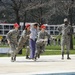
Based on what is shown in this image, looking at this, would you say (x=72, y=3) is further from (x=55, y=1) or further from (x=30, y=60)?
(x=30, y=60)

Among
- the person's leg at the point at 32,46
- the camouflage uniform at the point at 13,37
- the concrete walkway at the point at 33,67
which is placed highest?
the camouflage uniform at the point at 13,37

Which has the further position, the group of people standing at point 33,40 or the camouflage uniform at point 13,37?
the group of people standing at point 33,40

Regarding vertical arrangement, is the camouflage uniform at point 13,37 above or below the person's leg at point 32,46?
above

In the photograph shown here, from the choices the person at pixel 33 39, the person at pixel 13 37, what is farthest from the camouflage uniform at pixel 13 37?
the person at pixel 33 39

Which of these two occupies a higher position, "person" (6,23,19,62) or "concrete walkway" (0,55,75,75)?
"person" (6,23,19,62)

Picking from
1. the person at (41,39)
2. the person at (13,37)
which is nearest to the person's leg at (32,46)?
the person at (41,39)

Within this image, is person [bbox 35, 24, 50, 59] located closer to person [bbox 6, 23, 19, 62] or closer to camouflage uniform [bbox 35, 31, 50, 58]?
camouflage uniform [bbox 35, 31, 50, 58]

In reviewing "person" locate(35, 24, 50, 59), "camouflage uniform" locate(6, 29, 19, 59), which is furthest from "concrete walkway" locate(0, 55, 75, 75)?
"person" locate(35, 24, 50, 59)

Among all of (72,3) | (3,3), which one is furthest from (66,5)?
(3,3)

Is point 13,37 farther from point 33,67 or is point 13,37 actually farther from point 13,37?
point 33,67

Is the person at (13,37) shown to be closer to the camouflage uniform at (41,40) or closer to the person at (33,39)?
the person at (33,39)

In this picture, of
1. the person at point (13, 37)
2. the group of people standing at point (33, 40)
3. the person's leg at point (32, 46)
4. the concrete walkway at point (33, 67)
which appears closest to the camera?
the concrete walkway at point (33, 67)

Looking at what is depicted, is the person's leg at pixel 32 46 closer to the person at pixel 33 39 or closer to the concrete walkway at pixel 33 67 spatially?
the person at pixel 33 39

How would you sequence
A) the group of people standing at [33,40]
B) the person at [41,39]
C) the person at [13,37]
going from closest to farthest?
→ the person at [13,37]
the group of people standing at [33,40]
the person at [41,39]
